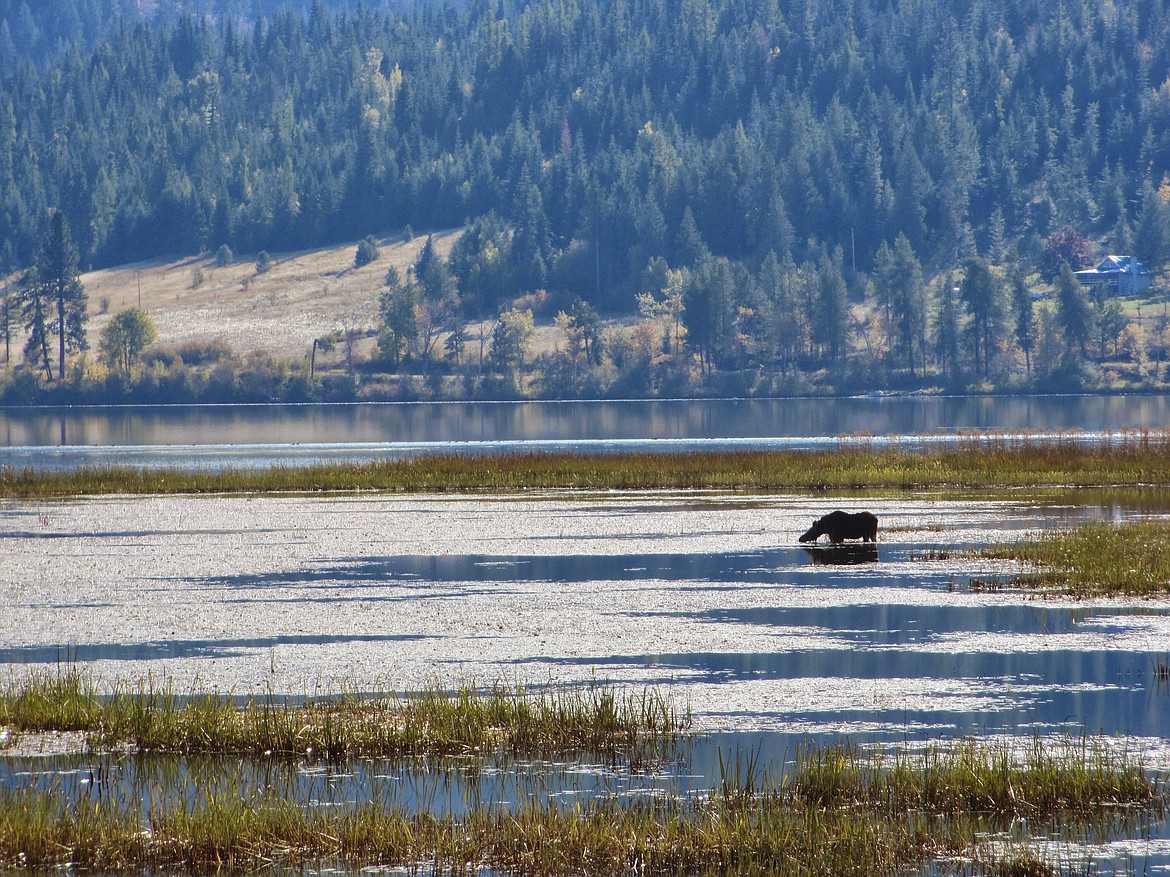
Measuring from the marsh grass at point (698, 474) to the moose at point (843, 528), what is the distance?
17.7 metres

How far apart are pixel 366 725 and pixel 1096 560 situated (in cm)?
1712

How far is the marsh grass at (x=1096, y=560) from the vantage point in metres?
27.1

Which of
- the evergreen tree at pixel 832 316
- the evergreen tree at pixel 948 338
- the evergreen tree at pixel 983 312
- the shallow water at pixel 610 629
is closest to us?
the shallow water at pixel 610 629

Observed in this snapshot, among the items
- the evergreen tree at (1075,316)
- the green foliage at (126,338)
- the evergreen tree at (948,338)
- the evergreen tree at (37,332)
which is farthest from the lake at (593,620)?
the evergreen tree at (37,332)

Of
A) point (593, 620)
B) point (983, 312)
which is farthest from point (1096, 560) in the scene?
point (983, 312)

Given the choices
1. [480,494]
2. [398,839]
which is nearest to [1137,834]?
[398,839]

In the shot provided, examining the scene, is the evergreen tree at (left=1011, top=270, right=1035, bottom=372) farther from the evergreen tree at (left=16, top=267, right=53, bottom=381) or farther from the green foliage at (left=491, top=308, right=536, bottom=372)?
the evergreen tree at (left=16, top=267, right=53, bottom=381)

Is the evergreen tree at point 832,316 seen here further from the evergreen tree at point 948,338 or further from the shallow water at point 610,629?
the shallow water at point 610,629

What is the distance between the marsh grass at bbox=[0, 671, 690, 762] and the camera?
1656cm

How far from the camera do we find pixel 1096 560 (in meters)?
29.4

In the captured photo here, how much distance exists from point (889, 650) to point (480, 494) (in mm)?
33726

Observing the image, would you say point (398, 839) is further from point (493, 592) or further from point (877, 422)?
point (877, 422)

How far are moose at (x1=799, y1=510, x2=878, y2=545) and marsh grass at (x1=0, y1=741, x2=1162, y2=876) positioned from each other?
2140 cm

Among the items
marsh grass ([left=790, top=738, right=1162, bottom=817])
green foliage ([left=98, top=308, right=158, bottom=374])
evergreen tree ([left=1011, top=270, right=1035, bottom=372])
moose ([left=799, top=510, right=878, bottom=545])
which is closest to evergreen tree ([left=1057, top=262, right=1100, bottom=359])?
evergreen tree ([left=1011, top=270, right=1035, bottom=372])
